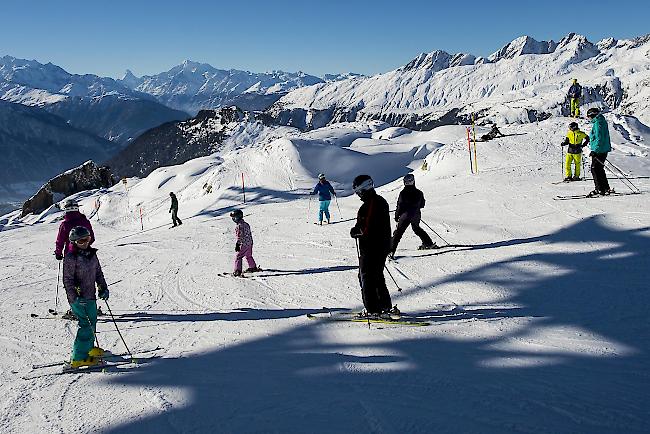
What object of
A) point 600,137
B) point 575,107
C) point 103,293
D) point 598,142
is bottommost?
point 103,293

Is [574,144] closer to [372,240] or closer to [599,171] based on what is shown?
[599,171]

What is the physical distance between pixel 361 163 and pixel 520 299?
3156cm

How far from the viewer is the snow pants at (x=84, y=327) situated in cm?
600

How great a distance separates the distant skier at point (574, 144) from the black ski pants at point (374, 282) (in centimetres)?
883

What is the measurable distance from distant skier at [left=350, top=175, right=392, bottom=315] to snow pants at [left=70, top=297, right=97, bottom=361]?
3.33 meters

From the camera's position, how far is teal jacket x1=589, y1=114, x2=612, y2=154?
12125 millimetres

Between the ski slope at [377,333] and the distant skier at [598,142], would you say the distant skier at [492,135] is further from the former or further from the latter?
the distant skier at [598,142]

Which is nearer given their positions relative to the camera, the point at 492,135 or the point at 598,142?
the point at 598,142

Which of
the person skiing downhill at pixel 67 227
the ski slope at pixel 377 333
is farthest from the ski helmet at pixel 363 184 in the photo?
the person skiing downhill at pixel 67 227

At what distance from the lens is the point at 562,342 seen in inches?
221

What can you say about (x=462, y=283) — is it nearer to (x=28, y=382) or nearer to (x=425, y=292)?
(x=425, y=292)

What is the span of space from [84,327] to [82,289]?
46 centimetres

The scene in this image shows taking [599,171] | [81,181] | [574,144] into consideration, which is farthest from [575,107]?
[81,181]

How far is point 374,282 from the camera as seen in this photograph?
21.8 ft
